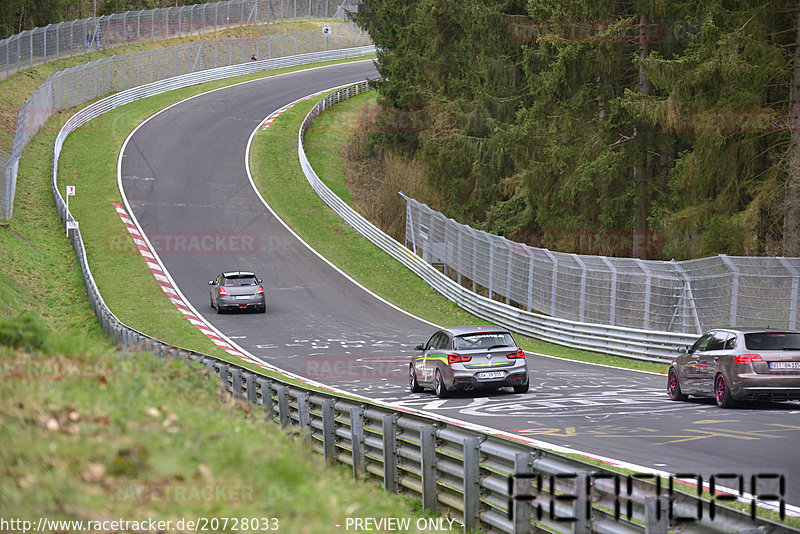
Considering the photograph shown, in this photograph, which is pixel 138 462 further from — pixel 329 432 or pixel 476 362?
pixel 476 362

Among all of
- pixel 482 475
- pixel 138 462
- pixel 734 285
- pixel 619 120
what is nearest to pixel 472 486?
pixel 482 475

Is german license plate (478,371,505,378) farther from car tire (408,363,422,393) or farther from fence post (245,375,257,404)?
fence post (245,375,257,404)

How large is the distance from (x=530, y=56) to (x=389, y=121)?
23.6 metres

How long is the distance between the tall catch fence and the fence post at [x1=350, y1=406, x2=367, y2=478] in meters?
36.7

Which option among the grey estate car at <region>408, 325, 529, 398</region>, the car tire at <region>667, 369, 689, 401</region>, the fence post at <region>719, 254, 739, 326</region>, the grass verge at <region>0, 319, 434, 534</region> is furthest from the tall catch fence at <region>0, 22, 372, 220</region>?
the grass verge at <region>0, 319, 434, 534</region>

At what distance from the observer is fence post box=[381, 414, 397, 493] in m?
10.2

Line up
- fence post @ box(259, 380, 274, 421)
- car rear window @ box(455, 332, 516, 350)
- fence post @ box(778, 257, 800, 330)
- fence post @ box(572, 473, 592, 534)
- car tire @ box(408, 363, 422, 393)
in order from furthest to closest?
car tire @ box(408, 363, 422, 393) < fence post @ box(778, 257, 800, 330) < car rear window @ box(455, 332, 516, 350) < fence post @ box(259, 380, 274, 421) < fence post @ box(572, 473, 592, 534)

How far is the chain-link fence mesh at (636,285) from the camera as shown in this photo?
2067 centimetres

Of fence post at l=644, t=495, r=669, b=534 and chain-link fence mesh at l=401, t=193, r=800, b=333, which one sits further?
chain-link fence mesh at l=401, t=193, r=800, b=333

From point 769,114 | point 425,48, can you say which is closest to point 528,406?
point 769,114

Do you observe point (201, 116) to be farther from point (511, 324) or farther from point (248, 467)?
point (248, 467)

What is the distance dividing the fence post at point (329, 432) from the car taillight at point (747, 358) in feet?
23.9

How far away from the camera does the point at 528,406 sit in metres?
16.8

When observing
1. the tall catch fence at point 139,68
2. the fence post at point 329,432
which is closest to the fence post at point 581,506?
the fence post at point 329,432
